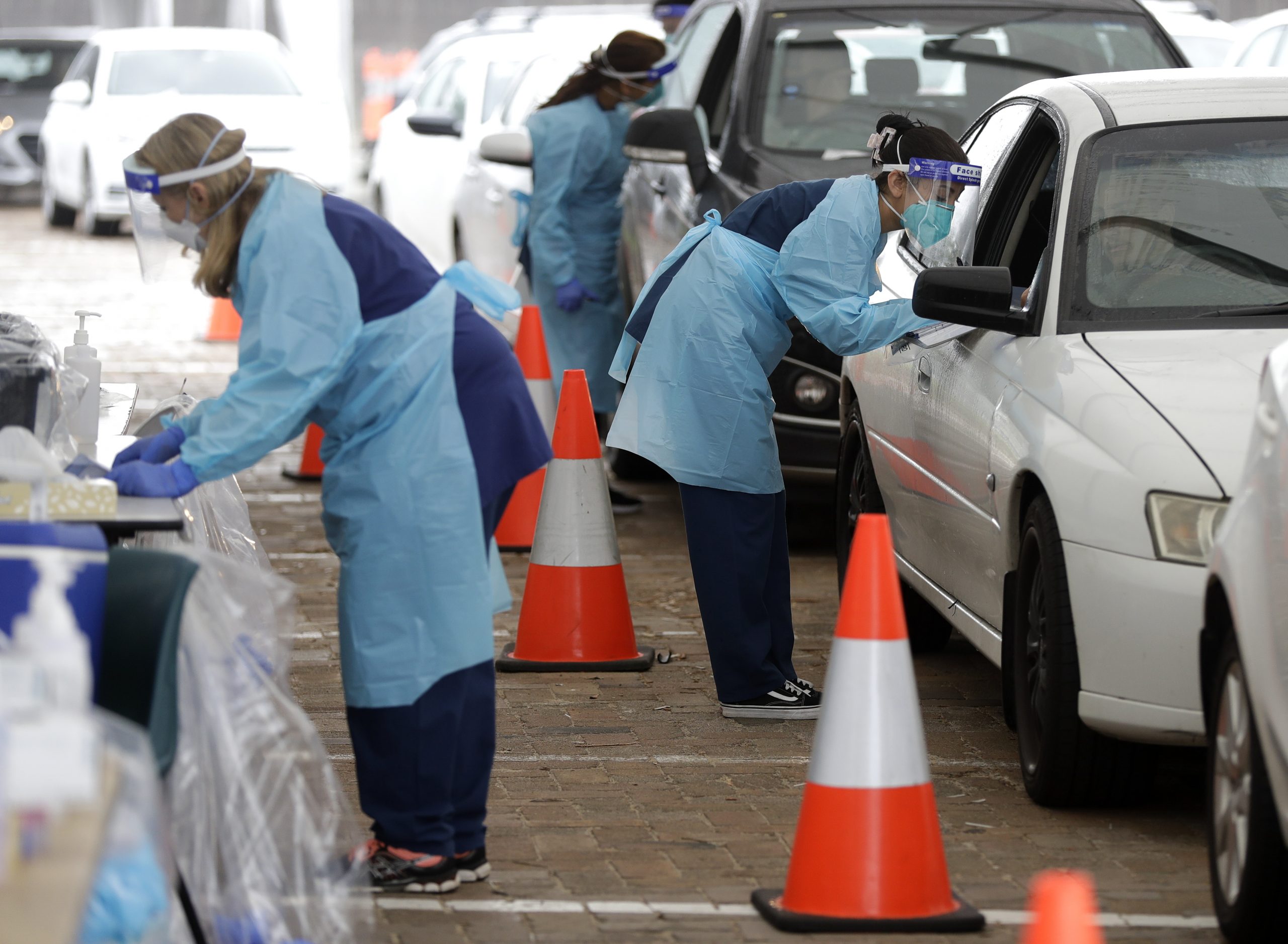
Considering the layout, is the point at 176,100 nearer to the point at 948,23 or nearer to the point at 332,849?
the point at 948,23

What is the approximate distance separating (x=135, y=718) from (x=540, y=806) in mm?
1609

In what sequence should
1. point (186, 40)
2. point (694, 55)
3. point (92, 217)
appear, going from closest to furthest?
point (694, 55), point (186, 40), point (92, 217)

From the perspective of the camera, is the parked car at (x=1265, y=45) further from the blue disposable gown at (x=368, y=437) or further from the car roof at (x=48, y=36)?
the car roof at (x=48, y=36)

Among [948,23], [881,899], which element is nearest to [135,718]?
[881,899]

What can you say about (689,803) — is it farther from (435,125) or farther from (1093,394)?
(435,125)

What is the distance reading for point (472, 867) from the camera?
4434 millimetres

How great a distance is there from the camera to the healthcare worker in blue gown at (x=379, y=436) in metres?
4.04

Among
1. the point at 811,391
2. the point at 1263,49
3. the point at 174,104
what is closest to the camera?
the point at 811,391

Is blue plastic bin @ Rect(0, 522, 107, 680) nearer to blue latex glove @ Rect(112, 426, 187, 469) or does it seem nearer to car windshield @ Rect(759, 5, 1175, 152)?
blue latex glove @ Rect(112, 426, 187, 469)

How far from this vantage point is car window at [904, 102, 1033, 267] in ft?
19.3

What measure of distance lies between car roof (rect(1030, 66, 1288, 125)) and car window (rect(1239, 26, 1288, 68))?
548 centimetres

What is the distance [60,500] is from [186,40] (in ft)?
57.9

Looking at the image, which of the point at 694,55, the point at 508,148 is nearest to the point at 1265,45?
the point at 694,55

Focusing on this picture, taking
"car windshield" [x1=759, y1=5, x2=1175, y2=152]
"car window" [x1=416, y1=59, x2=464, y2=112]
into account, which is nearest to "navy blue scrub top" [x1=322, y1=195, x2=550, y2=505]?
"car windshield" [x1=759, y1=5, x2=1175, y2=152]
